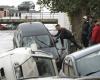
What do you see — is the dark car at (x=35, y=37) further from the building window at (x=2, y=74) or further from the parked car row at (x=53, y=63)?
the building window at (x=2, y=74)

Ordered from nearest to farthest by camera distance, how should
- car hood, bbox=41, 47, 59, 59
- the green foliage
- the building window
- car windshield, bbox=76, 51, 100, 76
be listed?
car windshield, bbox=76, 51, 100, 76
the building window
car hood, bbox=41, 47, 59, 59
the green foliage

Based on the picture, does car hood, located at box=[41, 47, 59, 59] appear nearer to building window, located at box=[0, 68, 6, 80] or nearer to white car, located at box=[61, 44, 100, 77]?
building window, located at box=[0, 68, 6, 80]

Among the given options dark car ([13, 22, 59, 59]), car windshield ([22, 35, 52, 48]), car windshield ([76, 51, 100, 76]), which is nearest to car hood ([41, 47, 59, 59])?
dark car ([13, 22, 59, 59])

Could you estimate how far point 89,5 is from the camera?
21.3 meters

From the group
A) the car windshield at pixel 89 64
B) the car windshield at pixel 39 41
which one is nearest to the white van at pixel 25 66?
the car windshield at pixel 89 64

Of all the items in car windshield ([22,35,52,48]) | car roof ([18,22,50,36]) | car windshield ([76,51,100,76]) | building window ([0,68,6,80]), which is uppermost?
car windshield ([76,51,100,76])

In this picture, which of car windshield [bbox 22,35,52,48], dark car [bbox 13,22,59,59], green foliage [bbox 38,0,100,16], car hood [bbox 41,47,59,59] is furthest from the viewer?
green foliage [bbox 38,0,100,16]

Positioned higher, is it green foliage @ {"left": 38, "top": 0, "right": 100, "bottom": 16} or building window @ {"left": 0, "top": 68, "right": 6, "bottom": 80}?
green foliage @ {"left": 38, "top": 0, "right": 100, "bottom": 16}

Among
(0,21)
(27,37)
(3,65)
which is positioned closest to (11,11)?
(0,21)

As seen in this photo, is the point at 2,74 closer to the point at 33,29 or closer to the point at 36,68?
the point at 36,68

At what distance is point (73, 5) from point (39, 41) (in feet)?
20.5

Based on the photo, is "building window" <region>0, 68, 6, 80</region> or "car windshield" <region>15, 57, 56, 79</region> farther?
"building window" <region>0, 68, 6, 80</region>

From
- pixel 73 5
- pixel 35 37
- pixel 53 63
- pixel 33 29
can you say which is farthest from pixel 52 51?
pixel 73 5

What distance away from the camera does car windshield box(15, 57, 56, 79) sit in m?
10.1
